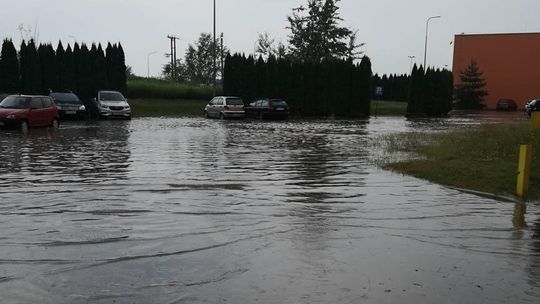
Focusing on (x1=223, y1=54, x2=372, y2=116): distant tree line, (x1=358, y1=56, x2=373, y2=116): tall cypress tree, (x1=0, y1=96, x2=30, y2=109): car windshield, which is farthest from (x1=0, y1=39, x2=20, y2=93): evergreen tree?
(x1=358, y1=56, x2=373, y2=116): tall cypress tree

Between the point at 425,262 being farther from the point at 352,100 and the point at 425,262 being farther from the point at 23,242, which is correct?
the point at 352,100

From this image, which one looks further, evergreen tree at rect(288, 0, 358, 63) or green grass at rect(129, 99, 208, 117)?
evergreen tree at rect(288, 0, 358, 63)

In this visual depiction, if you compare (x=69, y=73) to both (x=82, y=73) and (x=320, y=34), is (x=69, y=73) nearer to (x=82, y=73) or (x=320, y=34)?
(x=82, y=73)

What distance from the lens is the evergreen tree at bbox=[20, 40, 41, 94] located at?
36.2m

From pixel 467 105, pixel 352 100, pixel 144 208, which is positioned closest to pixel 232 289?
pixel 144 208

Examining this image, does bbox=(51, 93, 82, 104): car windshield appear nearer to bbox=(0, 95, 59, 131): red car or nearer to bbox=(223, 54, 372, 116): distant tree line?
bbox=(0, 95, 59, 131): red car

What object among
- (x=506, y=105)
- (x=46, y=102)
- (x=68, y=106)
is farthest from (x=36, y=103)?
(x=506, y=105)

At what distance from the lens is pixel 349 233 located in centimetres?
658

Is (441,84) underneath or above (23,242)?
above

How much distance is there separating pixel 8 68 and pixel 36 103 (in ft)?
49.3

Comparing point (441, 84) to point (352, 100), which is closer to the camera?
point (352, 100)

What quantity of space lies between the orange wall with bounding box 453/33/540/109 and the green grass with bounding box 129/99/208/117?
1711 inches

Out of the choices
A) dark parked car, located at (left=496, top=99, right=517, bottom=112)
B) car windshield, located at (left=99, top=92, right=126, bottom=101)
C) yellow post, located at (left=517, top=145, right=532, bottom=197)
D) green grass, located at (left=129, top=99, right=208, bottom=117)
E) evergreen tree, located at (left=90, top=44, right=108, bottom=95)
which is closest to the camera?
yellow post, located at (left=517, top=145, right=532, bottom=197)

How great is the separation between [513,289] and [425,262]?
0.95 meters
